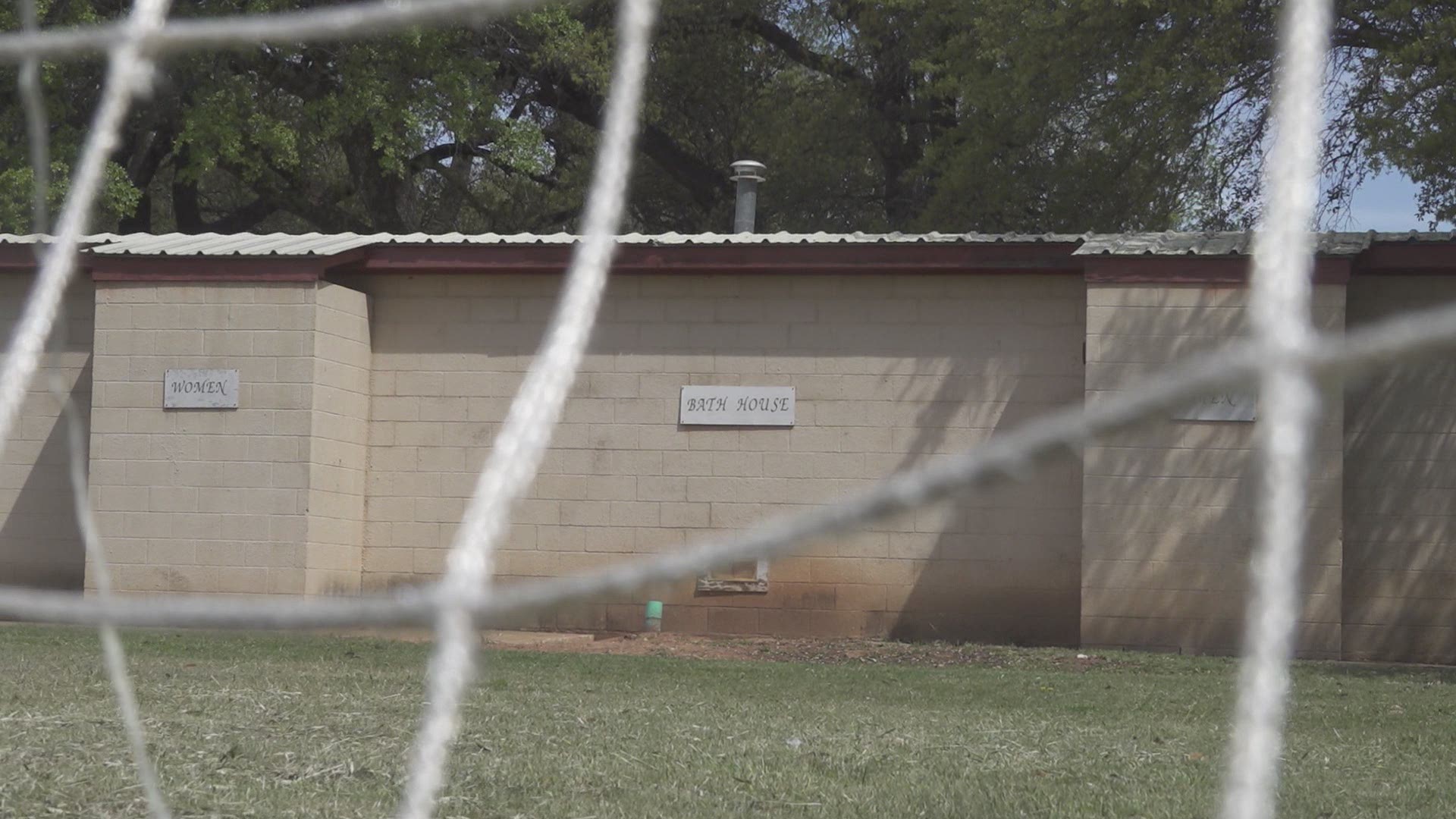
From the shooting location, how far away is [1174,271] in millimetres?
11633

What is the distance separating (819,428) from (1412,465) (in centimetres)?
410

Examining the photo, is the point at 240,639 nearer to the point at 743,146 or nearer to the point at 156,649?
the point at 156,649

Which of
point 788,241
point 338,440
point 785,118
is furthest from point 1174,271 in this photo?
point 785,118

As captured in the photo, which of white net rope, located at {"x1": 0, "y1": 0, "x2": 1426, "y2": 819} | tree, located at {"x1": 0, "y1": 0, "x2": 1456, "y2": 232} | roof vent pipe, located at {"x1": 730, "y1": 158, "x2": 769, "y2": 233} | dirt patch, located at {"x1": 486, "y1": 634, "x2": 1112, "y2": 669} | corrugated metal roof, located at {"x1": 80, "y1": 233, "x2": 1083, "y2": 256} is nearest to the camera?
white net rope, located at {"x1": 0, "y1": 0, "x2": 1426, "y2": 819}

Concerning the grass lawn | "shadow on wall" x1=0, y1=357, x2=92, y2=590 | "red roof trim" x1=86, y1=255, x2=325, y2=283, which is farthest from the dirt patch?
"shadow on wall" x1=0, y1=357, x2=92, y2=590

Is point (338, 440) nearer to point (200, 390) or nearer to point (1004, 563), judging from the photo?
point (200, 390)

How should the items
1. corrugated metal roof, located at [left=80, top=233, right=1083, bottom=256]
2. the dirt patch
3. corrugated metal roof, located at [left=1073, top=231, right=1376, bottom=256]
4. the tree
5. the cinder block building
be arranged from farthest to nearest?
1. the tree
2. corrugated metal roof, located at [left=80, top=233, right=1083, bottom=256]
3. the cinder block building
4. corrugated metal roof, located at [left=1073, top=231, right=1376, bottom=256]
5. the dirt patch

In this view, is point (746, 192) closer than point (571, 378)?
No

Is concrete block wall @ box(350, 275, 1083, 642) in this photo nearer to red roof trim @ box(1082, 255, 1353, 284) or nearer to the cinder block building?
the cinder block building

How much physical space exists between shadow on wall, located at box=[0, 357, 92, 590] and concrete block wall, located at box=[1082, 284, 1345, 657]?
762cm

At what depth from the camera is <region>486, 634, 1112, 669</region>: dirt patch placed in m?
10.9

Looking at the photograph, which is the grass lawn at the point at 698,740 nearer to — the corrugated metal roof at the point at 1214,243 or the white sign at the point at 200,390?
the white sign at the point at 200,390

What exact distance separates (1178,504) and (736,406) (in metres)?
3.19

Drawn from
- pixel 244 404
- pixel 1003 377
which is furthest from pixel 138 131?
pixel 1003 377
